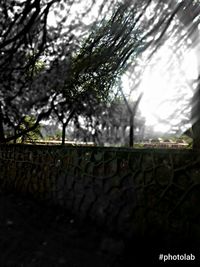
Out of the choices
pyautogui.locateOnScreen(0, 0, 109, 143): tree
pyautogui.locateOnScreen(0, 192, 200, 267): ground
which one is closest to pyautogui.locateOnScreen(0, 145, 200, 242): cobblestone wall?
pyautogui.locateOnScreen(0, 192, 200, 267): ground

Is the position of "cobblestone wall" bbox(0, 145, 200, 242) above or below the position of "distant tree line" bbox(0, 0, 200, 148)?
below

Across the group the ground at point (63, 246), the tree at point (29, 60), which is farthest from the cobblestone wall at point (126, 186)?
the tree at point (29, 60)

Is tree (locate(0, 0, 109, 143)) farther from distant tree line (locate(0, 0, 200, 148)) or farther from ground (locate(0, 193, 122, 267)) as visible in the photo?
ground (locate(0, 193, 122, 267))

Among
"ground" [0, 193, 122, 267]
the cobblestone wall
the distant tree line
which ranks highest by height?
the distant tree line

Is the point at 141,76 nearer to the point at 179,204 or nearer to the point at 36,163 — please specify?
the point at 179,204

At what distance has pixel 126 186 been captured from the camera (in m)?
4.96

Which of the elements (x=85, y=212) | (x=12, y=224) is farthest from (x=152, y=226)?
(x=12, y=224)

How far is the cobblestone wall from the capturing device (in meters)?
4.14

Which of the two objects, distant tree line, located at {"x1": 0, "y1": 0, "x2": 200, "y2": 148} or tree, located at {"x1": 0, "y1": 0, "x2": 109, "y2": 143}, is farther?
tree, located at {"x1": 0, "y1": 0, "x2": 109, "y2": 143}

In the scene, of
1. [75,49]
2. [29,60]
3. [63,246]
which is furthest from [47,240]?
[75,49]

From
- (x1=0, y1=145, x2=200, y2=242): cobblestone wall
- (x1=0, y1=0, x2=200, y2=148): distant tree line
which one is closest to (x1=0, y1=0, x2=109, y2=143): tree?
(x1=0, y1=0, x2=200, y2=148): distant tree line

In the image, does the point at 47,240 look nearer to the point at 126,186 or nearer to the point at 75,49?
the point at 126,186

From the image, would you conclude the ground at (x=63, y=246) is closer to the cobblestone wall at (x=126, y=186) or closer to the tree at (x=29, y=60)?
the cobblestone wall at (x=126, y=186)

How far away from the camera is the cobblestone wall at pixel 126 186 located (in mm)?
4137
